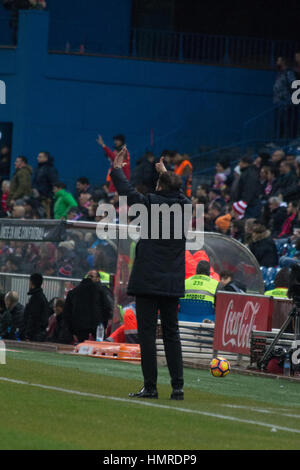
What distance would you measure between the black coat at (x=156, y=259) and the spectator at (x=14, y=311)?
9.94m

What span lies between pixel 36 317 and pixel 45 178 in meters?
10.0

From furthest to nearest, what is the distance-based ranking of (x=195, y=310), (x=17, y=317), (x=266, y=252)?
(x=266, y=252) < (x=17, y=317) < (x=195, y=310)

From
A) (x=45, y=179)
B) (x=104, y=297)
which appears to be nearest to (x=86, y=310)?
(x=104, y=297)

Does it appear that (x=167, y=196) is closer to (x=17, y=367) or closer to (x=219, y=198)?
(x=17, y=367)

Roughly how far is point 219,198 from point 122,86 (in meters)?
8.39

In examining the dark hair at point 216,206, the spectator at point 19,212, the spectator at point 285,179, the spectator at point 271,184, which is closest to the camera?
the spectator at point 285,179

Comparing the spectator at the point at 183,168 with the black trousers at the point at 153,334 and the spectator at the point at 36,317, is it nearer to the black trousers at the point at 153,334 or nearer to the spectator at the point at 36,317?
the spectator at the point at 36,317

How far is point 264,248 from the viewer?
20.9 metres

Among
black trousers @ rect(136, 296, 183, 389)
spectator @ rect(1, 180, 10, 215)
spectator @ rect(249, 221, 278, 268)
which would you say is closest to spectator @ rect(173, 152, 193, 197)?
spectator @ rect(249, 221, 278, 268)

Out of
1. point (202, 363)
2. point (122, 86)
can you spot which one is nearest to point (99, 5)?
point (122, 86)

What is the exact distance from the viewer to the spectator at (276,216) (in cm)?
2323

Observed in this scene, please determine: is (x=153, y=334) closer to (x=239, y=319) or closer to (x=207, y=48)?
(x=239, y=319)

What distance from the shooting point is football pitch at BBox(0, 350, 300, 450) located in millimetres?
7986

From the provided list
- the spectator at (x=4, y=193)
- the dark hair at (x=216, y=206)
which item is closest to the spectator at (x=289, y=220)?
the dark hair at (x=216, y=206)
